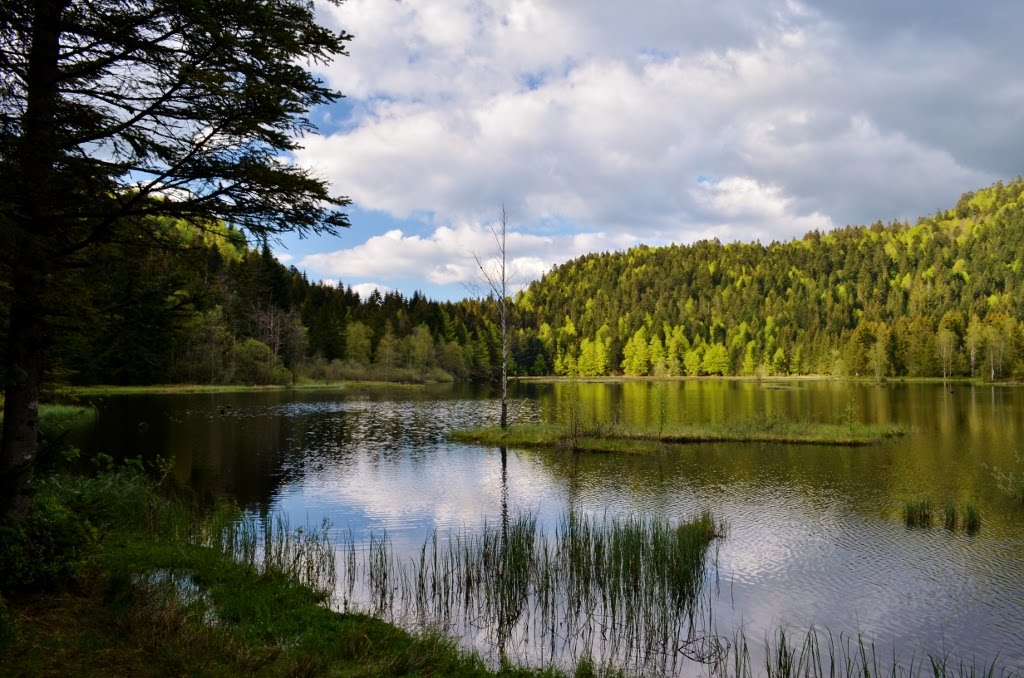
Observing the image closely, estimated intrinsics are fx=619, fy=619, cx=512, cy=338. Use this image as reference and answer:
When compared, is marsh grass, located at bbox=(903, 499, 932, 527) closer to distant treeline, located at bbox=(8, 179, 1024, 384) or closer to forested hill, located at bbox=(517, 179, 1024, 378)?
distant treeline, located at bbox=(8, 179, 1024, 384)

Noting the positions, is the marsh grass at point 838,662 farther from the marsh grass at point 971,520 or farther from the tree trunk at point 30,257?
the tree trunk at point 30,257

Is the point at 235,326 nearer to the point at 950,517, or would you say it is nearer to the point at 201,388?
the point at 201,388

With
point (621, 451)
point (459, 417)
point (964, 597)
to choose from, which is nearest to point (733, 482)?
point (621, 451)

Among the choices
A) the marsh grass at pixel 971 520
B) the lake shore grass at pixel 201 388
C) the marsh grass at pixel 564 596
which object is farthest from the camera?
the lake shore grass at pixel 201 388

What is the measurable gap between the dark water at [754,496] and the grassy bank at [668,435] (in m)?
1.75

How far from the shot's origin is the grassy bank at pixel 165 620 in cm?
650

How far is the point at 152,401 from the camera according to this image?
177 ft

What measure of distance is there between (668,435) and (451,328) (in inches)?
3939

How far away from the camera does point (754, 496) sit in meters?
20.4

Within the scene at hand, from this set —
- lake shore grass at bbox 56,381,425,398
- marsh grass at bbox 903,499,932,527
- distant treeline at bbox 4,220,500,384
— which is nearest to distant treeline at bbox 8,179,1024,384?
distant treeline at bbox 4,220,500,384

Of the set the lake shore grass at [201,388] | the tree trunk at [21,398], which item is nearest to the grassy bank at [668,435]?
the tree trunk at [21,398]

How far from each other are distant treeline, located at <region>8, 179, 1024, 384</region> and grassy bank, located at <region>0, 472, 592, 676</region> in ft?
9.81

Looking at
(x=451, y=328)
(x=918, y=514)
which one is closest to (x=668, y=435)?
(x=918, y=514)

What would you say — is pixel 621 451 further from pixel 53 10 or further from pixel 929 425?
pixel 53 10
